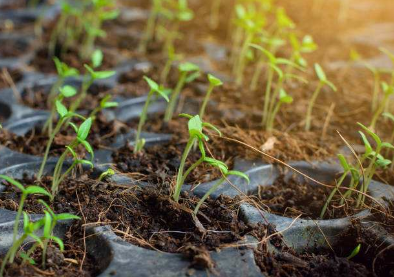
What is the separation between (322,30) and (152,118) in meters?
1.24

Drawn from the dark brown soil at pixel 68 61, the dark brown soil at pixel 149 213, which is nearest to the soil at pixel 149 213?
the dark brown soil at pixel 149 213

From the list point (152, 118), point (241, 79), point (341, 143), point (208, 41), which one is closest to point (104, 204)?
point (152, 118)

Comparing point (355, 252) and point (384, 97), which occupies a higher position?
point (384, 97)

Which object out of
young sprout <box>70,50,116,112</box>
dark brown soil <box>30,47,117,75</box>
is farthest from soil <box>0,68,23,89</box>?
young sprout <box>70,50,116,112</box>

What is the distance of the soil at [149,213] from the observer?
1.27 meters

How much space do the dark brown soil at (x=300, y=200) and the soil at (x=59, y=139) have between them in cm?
54

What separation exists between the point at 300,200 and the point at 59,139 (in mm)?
773

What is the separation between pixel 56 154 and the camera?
162 centimetres

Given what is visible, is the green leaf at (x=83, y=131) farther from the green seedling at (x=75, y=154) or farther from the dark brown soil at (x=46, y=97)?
the dark brown soil at (x=46, y=97)

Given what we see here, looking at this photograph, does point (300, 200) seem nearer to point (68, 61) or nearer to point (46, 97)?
point (46, 97)

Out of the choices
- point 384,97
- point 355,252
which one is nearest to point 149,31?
point 384,97

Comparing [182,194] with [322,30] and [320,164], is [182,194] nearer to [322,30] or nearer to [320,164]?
[320,164]

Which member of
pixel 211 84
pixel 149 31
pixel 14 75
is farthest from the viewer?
pixel 149 31

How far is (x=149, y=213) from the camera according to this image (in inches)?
54.0
